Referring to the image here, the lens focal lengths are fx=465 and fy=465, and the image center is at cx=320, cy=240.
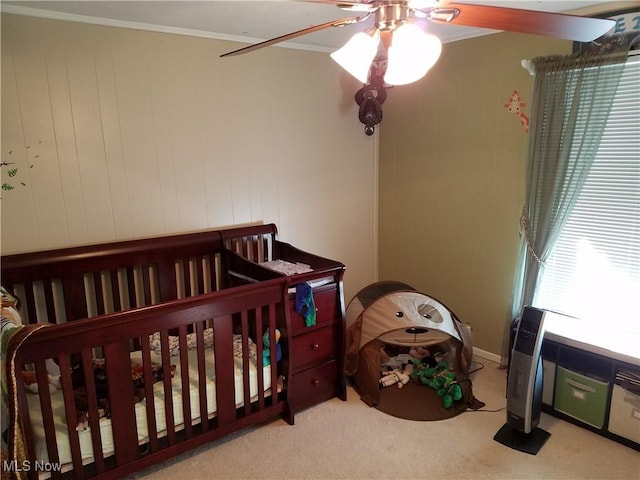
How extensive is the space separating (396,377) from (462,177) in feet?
4.66

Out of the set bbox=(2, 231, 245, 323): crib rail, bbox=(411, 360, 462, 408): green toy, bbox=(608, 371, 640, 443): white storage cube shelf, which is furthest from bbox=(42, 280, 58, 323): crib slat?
bbox=(608, 371, 640, 443): white storage cube shelf

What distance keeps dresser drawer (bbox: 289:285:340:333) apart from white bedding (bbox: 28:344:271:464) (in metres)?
0.29

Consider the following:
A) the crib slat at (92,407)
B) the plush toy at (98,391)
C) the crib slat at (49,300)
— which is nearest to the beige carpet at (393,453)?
the crib slat at (92,407)

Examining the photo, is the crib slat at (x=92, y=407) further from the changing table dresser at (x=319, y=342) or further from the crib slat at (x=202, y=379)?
the changing table dresser at (x=319, y=342)

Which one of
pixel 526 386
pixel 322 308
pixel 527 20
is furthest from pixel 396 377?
pixel 527 20

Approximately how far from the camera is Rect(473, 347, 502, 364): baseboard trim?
321cm

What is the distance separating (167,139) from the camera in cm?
276

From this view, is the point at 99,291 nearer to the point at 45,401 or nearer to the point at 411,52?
the point at 45,401

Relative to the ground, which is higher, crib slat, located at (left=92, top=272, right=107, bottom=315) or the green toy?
crib slat, located at (left=92, top=272, right=107, bottom=315)

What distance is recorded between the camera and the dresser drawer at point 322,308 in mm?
2543

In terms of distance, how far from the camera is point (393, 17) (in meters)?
1.32

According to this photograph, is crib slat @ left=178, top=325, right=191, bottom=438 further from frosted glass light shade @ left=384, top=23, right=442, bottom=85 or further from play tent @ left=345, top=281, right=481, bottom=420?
frosted glass light shade @ left=384, top=23, right=442, bottom=85

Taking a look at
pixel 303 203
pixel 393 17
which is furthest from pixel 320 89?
pixel 393 17

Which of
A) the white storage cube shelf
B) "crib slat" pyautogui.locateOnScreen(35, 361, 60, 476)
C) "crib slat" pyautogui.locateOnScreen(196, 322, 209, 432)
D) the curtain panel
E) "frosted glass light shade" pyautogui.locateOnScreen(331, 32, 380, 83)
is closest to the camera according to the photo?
"frosted glass light shade" pyautogui.locateOnScreen(331, 32, 380, 83)
